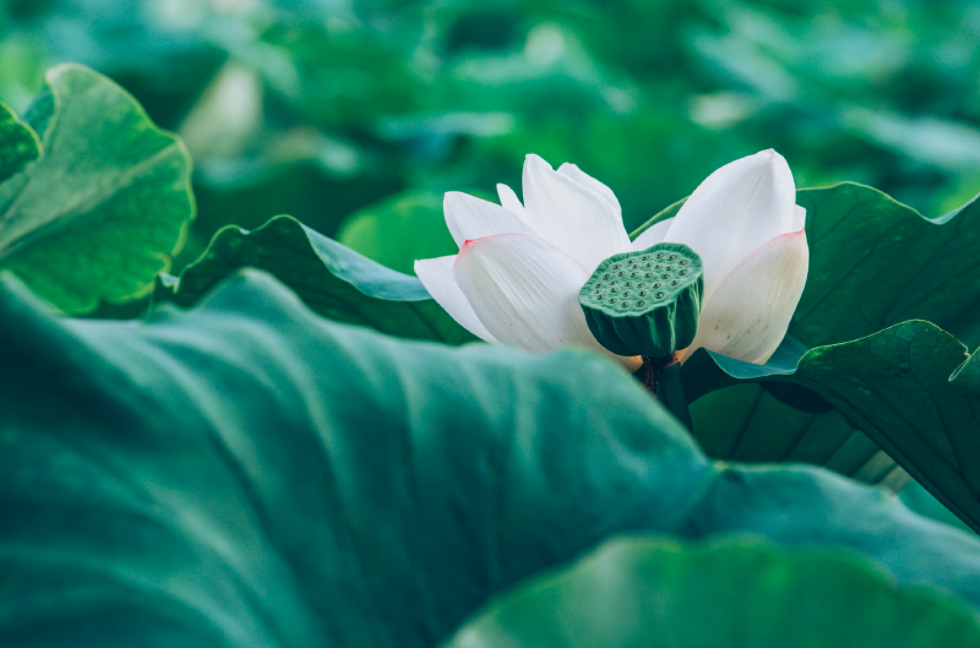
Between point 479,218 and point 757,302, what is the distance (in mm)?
137

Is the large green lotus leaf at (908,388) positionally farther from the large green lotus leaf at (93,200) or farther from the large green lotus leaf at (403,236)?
the large green lotus leaf at (403,236)

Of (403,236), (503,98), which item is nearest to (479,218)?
(403,236)

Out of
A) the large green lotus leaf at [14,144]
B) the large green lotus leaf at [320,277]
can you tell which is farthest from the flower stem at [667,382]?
the large green lotus leaf at [14,144]

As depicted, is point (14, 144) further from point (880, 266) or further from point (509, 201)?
point (880, 266)

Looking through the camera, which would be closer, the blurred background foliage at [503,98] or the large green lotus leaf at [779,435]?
the large green lotus leaf at [779,435]

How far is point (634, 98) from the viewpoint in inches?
83.2

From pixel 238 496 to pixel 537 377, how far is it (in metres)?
0.11

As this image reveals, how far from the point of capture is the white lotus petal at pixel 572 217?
15.4 inches

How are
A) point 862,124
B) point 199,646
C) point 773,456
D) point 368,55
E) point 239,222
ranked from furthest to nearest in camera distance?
point 368,55
point 862,124
point 239,222
point 773,456
point 199,646

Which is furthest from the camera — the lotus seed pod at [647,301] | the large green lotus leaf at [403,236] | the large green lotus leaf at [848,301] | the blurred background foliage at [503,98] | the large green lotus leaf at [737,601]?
the blurred background foliage at [503,98]

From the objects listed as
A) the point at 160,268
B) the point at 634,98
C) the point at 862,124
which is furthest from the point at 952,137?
the point at 160,268

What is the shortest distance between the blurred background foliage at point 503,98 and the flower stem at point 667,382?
0.46 m

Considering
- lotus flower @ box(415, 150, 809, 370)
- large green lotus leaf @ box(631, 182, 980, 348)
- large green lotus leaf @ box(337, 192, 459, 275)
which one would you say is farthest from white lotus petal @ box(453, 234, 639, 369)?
large green lotus leaf @ box(337, 192, 459, 275)

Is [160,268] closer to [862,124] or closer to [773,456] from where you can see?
[773,456]
